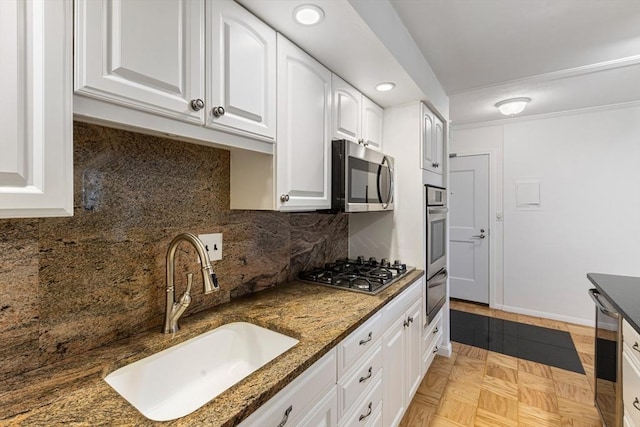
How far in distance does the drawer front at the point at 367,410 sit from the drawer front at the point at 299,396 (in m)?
0.24

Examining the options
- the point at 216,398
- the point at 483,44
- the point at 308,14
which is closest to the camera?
the point at 216,398

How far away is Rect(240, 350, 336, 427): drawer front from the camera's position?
0.79 meters

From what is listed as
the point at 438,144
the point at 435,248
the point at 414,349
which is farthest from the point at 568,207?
the point at 414,349

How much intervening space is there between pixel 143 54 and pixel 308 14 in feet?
2.23

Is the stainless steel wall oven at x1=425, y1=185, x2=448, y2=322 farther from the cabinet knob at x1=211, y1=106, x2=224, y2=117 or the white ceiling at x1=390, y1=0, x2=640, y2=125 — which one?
the cabinet knob at x1=211, y1=106, x2=224, y2=117

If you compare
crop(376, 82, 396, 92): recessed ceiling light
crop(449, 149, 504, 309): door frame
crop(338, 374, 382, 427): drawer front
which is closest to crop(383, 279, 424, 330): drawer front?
Answer: crop(338, 374, 382, 427): drawer front

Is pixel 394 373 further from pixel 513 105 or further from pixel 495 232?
pixel 495 232

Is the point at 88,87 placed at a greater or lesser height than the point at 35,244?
greater

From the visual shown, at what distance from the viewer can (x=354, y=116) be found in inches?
75.0

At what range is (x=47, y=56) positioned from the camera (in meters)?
0.64

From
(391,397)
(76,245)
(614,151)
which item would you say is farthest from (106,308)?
(614,151)

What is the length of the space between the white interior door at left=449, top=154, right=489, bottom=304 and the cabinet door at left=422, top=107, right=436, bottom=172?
1778mm

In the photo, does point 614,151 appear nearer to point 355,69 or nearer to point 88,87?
point 355,69

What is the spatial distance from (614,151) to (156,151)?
14.0 ft
